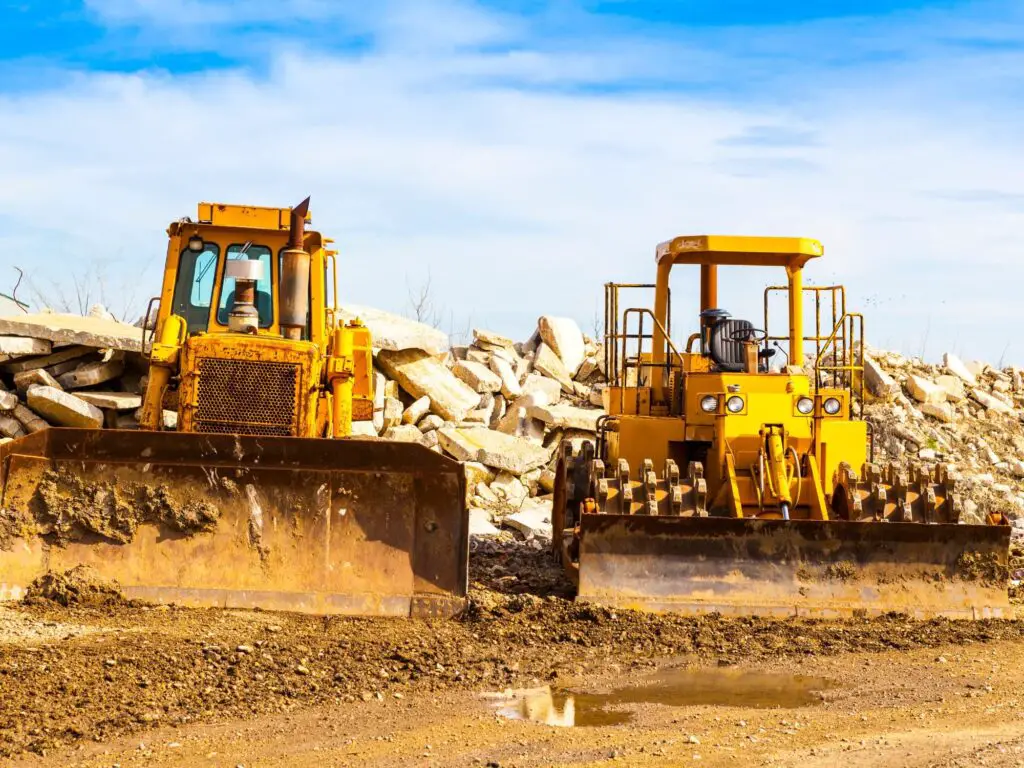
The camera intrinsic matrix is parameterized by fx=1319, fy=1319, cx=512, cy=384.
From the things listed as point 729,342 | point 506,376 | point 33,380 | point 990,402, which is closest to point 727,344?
point 729,342

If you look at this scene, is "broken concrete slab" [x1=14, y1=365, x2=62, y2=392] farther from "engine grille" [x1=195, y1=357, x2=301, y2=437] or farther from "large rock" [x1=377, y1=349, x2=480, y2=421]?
"engine grille" [x1=195, y1=357, x2=301, y2=437]

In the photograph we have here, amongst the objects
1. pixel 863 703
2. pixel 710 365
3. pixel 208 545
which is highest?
pixel 710 365

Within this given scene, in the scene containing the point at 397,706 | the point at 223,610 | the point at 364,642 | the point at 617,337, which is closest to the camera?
the point at 397,706

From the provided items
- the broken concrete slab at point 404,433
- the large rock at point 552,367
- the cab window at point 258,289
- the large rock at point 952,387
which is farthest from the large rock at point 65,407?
the large rock at point 952,387

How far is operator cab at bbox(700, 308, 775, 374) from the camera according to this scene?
9867 millimetres

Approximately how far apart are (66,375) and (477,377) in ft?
17.4

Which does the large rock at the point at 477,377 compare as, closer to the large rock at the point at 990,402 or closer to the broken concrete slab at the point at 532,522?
the broken concrete slab at the point at 532,522

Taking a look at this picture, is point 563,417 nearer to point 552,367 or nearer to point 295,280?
point 552,367

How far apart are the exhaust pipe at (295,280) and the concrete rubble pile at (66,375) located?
4.97 meters

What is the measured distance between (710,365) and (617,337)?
2.39ft

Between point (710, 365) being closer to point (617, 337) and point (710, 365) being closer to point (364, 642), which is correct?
point (617, 337)

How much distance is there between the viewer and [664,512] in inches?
350

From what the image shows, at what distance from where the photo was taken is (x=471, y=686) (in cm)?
678

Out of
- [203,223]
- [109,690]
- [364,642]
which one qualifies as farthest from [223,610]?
[203,223]
